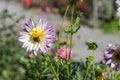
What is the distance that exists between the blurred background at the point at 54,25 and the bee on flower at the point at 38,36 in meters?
3.01

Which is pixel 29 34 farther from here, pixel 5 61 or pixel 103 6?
pixel 103 6

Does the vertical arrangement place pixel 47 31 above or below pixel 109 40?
above

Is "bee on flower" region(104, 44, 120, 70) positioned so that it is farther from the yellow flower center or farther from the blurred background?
the blurred background

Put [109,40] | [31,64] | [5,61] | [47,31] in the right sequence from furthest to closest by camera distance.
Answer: [109,40], [5,61], [31,64], [47,31]

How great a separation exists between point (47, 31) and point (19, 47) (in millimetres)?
3354

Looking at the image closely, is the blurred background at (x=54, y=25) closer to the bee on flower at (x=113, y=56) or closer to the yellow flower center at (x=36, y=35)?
the yellow flower center at (x=36, y=35)

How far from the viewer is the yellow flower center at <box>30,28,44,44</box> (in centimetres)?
254

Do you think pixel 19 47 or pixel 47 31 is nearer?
pixel 47 31

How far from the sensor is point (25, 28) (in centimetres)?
253

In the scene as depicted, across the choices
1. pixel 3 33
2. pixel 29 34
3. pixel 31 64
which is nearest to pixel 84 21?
pixel 3 33

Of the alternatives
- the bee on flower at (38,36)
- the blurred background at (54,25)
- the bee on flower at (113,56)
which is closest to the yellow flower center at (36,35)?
the bee on flower at (38,36)

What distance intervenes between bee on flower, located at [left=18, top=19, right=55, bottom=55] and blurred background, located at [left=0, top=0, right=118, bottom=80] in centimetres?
301

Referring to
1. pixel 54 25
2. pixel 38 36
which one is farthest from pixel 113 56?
pixel 54 25

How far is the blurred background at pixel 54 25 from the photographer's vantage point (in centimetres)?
576
